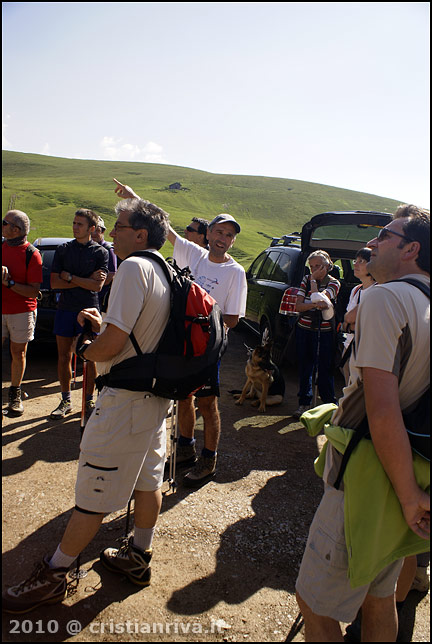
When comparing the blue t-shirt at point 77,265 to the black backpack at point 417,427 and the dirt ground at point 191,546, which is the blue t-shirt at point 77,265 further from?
the black backpack at point 417,427

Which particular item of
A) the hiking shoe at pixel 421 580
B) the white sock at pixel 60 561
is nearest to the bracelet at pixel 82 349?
the white sock at pixel 60 561

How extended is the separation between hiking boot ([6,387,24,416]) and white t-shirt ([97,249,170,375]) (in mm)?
2866

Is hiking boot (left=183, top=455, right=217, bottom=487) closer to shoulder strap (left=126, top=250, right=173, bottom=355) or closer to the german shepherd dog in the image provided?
shoulder strap (left=126, top=250, right=173, bottom=355)

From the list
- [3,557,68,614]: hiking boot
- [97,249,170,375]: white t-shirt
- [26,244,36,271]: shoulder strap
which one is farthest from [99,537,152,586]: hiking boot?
[26,244,36,271]: shoulder strap

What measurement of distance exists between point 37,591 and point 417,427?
2.07m

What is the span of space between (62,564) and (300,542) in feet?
5.36

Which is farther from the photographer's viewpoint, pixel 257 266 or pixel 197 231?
pixel 257 266

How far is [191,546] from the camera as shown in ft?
10.1

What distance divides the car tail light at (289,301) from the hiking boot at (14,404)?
341cm

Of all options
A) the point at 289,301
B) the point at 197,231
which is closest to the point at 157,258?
the point at 197,231

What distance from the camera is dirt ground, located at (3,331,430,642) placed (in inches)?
95.9

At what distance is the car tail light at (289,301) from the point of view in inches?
241

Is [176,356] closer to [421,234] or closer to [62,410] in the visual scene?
[421,234]

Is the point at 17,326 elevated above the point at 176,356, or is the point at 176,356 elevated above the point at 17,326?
the point at 176,356
